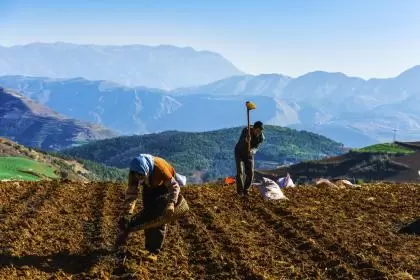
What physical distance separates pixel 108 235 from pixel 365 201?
7073 millimetres

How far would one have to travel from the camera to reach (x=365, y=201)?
13742 millimetres

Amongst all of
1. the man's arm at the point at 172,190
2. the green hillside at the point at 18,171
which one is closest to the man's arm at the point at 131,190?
the man's arm at the point at 172,190

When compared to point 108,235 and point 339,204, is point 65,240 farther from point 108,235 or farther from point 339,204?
point 339,204

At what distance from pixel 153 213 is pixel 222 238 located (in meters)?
1.92

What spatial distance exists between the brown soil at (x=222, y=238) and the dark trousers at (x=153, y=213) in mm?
235

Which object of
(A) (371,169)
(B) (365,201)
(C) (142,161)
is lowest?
(A) (371,169)

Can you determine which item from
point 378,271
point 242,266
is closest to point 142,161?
point 242,266

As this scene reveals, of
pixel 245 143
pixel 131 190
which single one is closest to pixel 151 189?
pixel 131 190

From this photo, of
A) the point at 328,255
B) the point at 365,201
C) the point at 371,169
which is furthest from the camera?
the point at 371,169

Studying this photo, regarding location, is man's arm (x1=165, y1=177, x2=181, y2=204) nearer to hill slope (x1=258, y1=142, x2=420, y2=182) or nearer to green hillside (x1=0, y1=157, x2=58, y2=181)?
green hillside (x1=0, y1=157, x2=58, y2=181)

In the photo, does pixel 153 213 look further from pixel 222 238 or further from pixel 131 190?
pixel 222 238

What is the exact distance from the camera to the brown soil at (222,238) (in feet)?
25.6

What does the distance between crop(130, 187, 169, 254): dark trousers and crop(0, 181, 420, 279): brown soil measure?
235 mm

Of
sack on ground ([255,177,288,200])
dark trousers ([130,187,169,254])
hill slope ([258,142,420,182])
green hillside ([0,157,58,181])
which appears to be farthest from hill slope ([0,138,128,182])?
dark trousers ([130,187,169,254])
